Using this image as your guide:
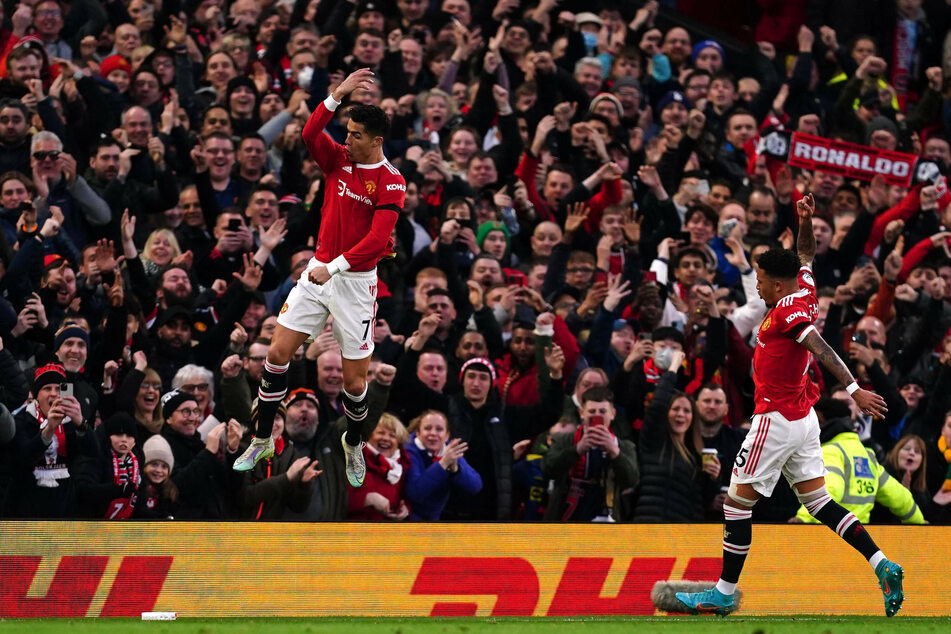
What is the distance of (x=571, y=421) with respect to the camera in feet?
43.3

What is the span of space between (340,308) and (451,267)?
377cm

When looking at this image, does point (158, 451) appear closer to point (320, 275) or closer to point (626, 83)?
point (320, 275)

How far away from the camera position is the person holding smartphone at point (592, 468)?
12.7 m

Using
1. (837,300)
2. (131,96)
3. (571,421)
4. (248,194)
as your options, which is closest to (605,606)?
(571,421)

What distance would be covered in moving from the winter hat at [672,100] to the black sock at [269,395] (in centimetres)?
944

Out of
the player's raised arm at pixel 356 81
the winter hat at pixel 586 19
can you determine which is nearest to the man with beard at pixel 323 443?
the player's raised arm at pixel 356 81

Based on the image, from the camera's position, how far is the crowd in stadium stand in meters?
12.6

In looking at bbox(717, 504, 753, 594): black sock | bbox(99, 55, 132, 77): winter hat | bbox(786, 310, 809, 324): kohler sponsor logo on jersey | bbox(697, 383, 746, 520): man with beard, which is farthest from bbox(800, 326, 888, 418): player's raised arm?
bbox(99, 55, 132, 77): winter hat

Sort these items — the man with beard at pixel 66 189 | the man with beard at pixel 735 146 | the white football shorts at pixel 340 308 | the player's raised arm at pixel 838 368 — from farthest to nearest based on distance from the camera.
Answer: the man with beard at pixel 735 146 → the man with beard at pixel 66 189 → the white football shorts at pixel 340 308 → the player's raised arm at pixel 838 368

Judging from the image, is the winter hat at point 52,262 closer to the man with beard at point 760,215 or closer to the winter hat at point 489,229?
the winter hat at point 489,229

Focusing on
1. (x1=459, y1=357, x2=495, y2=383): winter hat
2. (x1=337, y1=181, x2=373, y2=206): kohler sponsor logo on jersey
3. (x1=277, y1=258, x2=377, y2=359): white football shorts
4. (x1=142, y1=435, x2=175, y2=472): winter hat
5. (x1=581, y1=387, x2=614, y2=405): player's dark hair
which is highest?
(x1=337, y1=181, x2=373, y2=206): kohler sponsor logo on jersey

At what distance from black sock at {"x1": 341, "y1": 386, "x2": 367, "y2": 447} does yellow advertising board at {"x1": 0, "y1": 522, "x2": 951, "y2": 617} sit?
30.0 inches

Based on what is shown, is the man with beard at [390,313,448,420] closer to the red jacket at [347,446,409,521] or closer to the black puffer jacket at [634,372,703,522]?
the red jacket at [347,446,409,521]

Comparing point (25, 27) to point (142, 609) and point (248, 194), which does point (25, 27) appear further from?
point (142, 609)
